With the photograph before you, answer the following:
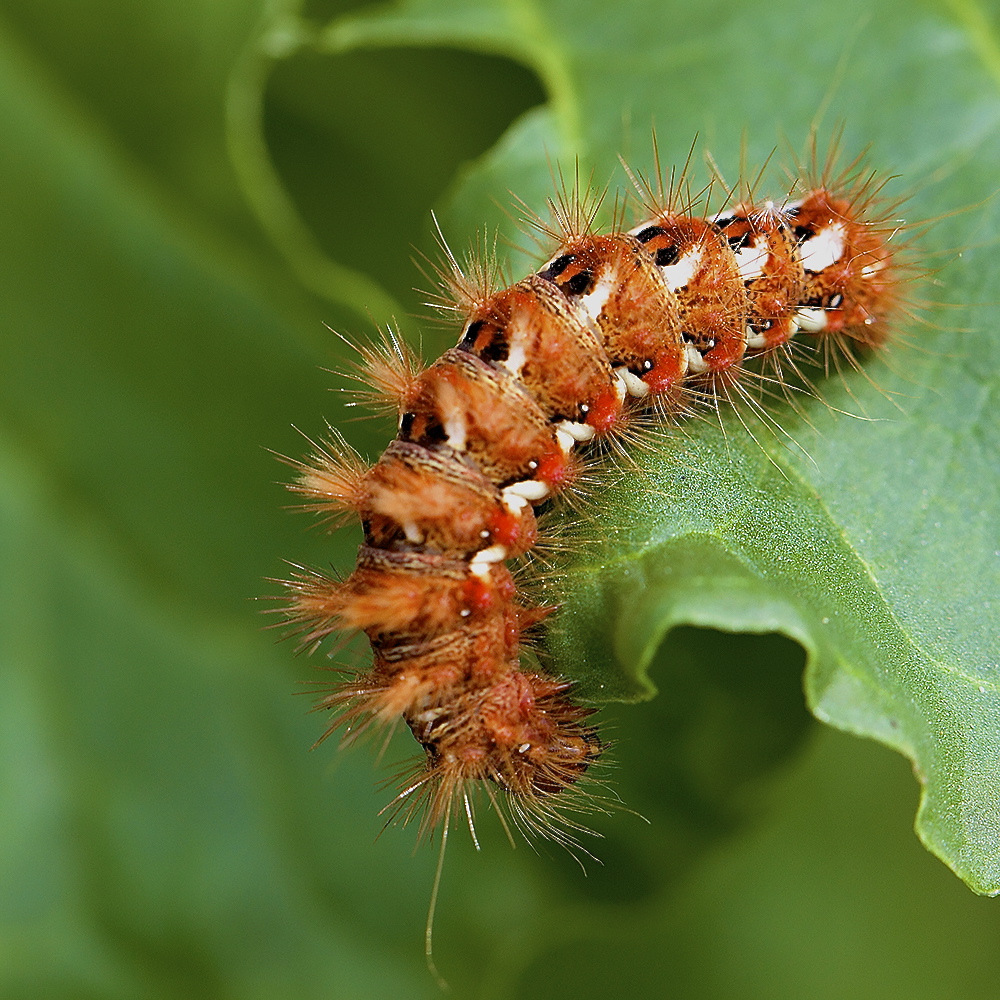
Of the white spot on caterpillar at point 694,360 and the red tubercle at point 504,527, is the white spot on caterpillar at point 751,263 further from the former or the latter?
the red tubercle at point 504,527

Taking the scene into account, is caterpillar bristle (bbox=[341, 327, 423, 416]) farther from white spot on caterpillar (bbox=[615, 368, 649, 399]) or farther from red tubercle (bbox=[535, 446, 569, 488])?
white spot on caterpillar (bbox=[615, 368, 649, 399])

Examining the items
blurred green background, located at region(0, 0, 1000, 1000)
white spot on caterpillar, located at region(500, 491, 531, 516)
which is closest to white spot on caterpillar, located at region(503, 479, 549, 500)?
white spot on caterpillar, located at region(500, 491, 531, 516)

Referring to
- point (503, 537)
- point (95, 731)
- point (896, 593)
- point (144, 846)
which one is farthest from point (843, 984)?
point (95, 731)

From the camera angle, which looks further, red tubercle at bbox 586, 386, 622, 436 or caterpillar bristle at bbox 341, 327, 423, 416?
caterpillar bristle at bbox 341, 327, 423, 416

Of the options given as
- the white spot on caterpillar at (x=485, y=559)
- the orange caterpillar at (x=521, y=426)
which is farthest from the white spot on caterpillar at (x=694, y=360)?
the white spot on caterpillar at (x=485, y=559)

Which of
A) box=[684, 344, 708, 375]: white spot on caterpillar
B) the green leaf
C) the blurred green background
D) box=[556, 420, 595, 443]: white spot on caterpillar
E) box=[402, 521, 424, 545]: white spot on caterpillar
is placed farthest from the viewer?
the blurred green background

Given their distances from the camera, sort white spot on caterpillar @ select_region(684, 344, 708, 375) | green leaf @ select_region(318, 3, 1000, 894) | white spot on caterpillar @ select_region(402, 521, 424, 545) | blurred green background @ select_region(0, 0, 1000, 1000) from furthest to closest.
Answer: blurred green background @ select_region(0, 0, 1000, 1000), white spot on caterpillar @ select_region(684, 344, 708, 375), white spot on caterpillar @ select_region(402, 521, 424, 545), green leaf @ select_region(318, 3, 1000, 894)
